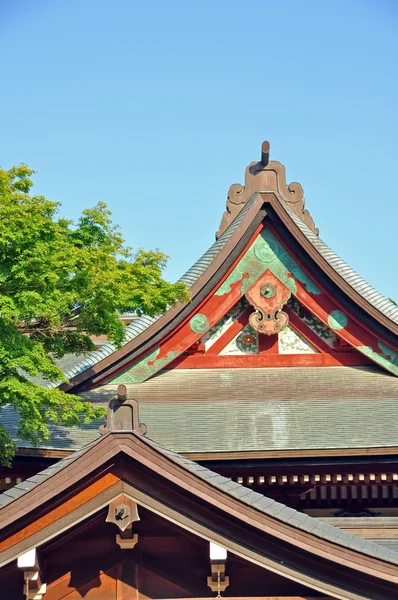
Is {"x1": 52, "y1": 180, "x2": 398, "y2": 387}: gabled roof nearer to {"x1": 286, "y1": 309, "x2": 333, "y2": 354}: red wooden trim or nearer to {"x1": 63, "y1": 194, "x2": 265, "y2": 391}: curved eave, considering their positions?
{"x1": 63, "y1": 194, "x2": 265, "y2": 391}: curved eave

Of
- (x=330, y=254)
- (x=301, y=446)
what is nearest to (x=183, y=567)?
(x=301, y=446)

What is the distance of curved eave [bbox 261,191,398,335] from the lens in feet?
41.0

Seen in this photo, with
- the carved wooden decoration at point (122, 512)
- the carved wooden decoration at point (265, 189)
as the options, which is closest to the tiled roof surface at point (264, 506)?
the carved wooden decoration at point (122, 512)

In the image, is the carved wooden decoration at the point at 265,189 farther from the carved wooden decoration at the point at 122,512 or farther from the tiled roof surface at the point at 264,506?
the carved wooden decoration at the point at 122,512

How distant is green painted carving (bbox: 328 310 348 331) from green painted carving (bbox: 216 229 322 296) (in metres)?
0.38

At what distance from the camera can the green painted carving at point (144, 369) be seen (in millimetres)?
12594

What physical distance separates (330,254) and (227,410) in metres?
3.34

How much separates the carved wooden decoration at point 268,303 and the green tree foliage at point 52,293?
1.53m

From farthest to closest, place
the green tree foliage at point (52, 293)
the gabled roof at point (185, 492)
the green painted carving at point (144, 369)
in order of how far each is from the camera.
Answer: the green painted carving at point (144, 369) < the green tree foliage at point (52, 293) < the gabled roof at point (185, 492)

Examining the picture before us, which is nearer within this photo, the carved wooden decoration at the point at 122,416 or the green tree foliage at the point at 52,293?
the carved wooden decoration at the point at 122,416

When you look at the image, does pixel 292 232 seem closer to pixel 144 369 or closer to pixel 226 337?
pixel 226 337

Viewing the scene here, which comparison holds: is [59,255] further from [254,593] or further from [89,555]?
[254,593]

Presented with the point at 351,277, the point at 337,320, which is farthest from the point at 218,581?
the point at 351,277

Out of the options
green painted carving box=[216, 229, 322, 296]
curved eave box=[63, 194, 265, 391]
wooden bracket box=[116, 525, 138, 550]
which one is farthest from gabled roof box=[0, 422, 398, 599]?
green painted carving box=[216, 229, 322, 296]
